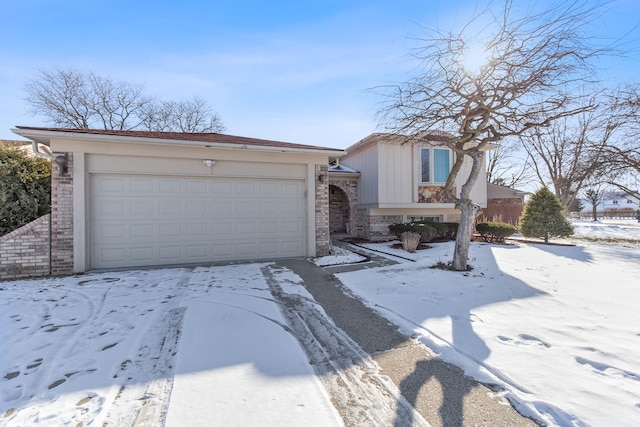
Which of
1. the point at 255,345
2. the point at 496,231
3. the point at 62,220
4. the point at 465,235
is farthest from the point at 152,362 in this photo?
the point at 496,231

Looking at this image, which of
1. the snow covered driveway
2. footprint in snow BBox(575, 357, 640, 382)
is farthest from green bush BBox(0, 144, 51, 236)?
footprint in snow BBox(575, 357, 640, 382)

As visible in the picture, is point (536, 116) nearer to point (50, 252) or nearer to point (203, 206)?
point (203, 206)

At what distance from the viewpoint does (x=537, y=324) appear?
3447mm

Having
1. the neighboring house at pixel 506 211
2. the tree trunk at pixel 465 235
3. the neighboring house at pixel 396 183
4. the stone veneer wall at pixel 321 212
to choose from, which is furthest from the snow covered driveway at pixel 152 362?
the neighboring house at pixel 506 211

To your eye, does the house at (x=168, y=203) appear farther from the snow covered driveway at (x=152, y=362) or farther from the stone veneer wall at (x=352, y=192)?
the stone veneer wall at (x=352, y=192)

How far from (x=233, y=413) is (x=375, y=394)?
1.08 meters

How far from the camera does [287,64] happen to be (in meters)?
7.93

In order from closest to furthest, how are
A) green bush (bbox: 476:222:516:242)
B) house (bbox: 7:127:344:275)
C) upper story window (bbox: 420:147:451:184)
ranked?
house (bbox: 7:127:344:275), green bush (bbox: 476:222:516:242), upper story window (bbox: 420:147:451:184)

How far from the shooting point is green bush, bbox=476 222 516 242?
33.6 ft

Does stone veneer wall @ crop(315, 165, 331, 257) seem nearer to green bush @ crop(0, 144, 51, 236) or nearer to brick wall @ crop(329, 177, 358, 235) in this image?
brick wall @ crop(329, 177, 358, 235)

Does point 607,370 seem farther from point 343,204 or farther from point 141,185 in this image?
point 343,204

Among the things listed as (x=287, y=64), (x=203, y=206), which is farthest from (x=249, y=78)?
(x=203, y=206)

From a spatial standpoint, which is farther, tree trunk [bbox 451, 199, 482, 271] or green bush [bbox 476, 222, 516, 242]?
green bush [bbox 476, 222, 516, 242]

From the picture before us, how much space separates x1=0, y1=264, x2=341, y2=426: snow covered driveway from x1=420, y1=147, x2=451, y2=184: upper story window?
9.58 m
